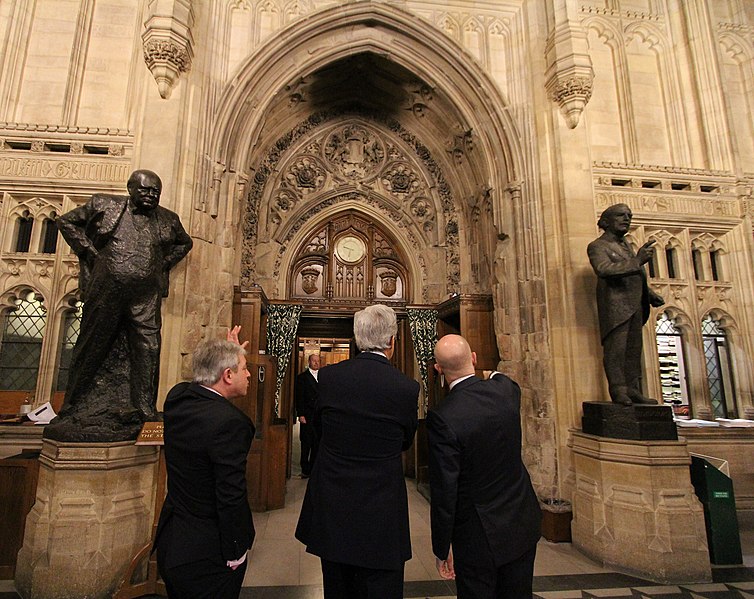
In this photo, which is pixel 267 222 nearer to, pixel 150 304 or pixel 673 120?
pixel 150 304

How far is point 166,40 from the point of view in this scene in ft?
13.1

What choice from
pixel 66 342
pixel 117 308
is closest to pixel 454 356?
pixel 117 308

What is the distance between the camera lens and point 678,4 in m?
6.10

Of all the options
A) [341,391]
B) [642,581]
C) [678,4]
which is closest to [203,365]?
[341,391]

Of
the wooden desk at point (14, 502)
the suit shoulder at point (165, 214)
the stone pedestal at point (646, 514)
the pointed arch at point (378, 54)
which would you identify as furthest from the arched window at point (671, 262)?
the wooden desk at point (14, 502)

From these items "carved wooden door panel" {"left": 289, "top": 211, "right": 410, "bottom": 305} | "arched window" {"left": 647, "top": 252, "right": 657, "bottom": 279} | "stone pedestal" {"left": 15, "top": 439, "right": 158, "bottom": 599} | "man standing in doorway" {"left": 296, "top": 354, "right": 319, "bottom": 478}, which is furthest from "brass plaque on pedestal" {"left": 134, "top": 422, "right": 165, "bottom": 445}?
"arched window" {"left": 647, "top": 252, "right": 657, "bottom": 279}

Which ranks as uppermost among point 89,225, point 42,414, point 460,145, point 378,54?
point 378,54

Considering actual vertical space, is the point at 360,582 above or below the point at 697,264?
below

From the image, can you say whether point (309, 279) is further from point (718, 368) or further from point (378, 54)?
point (718, 368)

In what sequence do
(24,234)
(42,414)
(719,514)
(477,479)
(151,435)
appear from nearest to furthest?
(477,479), (151,435), (719,514), (42,414), (24,234)

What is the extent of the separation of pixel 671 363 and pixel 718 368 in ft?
2.25

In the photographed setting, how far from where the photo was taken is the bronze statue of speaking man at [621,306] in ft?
12.0

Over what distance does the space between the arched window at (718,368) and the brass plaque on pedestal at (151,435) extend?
6231 millimetres

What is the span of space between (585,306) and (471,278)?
193 centimetres
